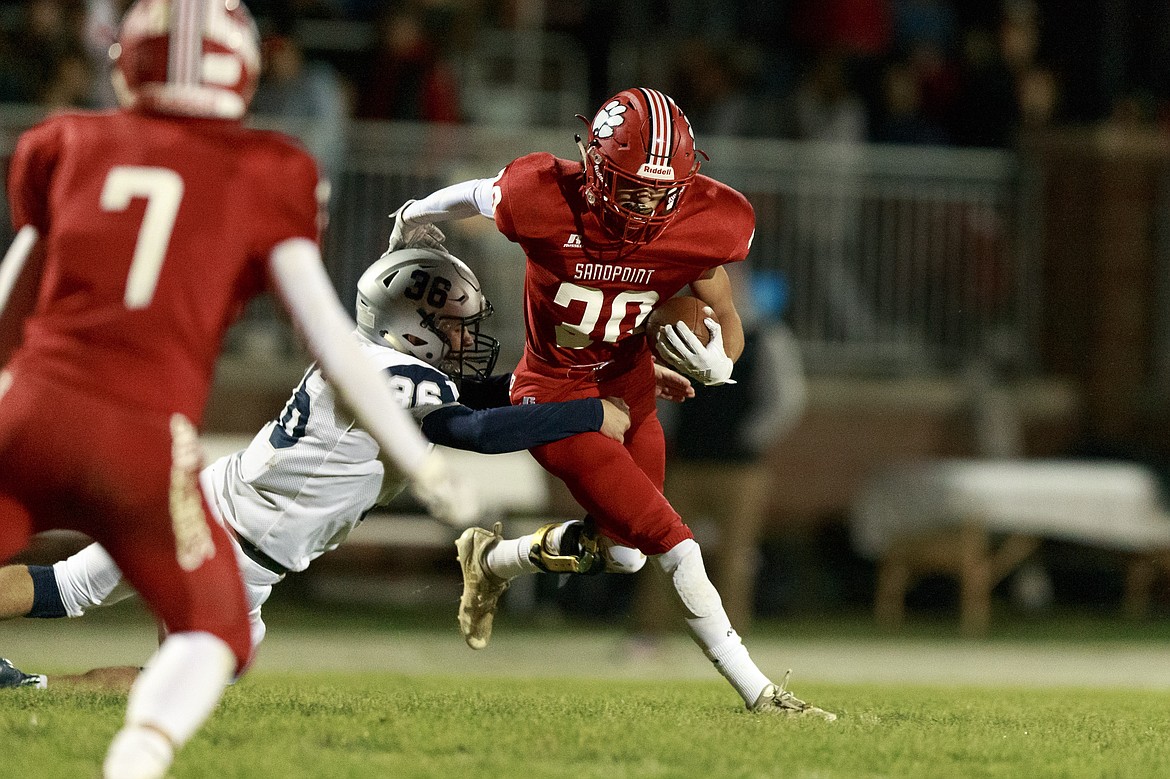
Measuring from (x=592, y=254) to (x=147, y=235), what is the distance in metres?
2.28

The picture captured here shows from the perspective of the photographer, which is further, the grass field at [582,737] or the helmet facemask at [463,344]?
the helmet facemask at [463,344]

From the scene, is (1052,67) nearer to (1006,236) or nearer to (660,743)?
(1006,236)

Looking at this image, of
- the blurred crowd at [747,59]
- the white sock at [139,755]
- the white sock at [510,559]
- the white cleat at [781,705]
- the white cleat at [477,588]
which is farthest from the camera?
the blurred crowd at [747,59]

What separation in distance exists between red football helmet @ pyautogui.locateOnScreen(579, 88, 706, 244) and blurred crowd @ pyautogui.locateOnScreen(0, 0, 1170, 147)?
718 centimetres

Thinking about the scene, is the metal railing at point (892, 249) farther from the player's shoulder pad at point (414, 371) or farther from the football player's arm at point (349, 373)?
the football player's arm at point (349, 373)

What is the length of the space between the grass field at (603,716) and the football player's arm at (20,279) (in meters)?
1.15

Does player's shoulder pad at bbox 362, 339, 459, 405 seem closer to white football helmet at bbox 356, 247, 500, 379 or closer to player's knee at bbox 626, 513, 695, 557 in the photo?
white football helmet at bbox 356, 247, 500, 379

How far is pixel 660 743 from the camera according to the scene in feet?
16.4

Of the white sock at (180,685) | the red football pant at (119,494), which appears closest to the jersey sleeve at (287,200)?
the red football pant at (119,494)

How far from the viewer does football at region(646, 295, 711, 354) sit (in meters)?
5.79

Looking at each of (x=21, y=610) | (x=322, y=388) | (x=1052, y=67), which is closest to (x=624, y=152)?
(x=322, y=388)

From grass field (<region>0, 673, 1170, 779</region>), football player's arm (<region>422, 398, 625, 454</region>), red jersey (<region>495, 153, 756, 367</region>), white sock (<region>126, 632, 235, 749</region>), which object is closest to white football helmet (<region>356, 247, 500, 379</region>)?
red jersey (<region>495, 153, 756, 367</region>)

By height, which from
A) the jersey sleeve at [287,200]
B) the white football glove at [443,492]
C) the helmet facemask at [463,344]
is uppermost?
the jersey sleeve at [287,200]

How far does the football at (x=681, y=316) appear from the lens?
5.79 m
